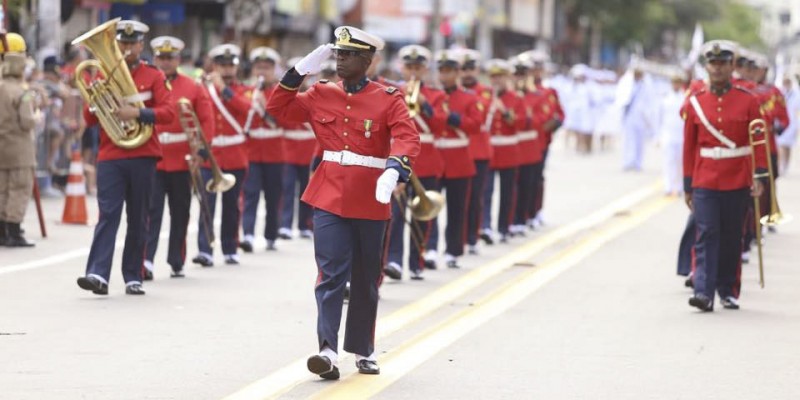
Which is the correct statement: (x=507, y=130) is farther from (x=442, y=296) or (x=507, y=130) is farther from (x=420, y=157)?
(x=442, y=296)

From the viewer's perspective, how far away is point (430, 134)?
15.7m

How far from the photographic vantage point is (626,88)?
114ft

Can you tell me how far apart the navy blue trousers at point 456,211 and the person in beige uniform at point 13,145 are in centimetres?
403

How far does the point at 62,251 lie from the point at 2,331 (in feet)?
18.2

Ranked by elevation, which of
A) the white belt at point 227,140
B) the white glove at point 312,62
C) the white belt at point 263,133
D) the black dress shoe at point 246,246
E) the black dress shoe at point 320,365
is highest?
the white glove at point 312,62

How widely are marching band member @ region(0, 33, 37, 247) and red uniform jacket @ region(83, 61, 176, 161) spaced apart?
150 inches

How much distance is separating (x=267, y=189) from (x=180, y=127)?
318 centimetres

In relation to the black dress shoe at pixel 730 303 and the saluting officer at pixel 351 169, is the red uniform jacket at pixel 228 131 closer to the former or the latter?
the black dress shoe at pixel 730 303

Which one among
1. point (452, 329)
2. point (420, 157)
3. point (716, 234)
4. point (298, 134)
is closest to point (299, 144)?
point (298, 134)

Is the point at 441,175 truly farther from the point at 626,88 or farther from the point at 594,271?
the point at 626,88

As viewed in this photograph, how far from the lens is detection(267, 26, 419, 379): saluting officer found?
10.3 meters

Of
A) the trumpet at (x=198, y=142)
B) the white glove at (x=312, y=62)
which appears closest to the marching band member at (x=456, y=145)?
the trumpet at (x=198, y=142)

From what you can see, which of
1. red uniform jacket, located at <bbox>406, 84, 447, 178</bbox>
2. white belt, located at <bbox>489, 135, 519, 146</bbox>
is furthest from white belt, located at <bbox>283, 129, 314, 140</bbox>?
red uniform jacket, located at <bbox>406, 84, 447, 178</bbox>

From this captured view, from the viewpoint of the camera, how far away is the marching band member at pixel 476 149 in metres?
16.8
